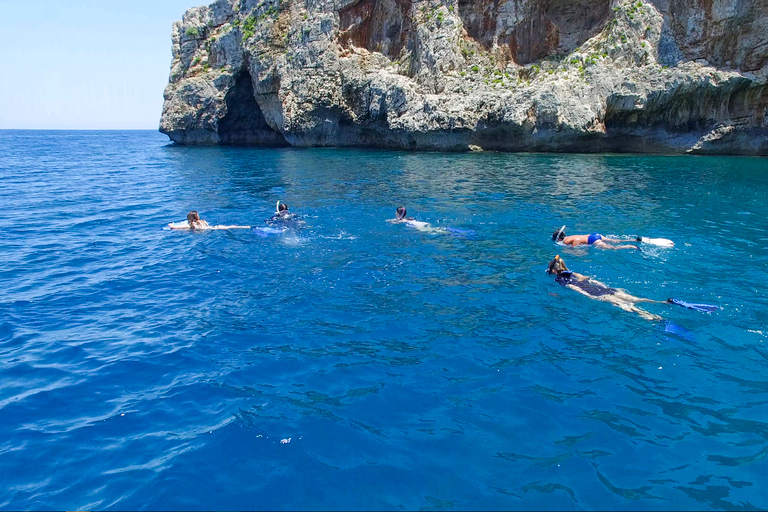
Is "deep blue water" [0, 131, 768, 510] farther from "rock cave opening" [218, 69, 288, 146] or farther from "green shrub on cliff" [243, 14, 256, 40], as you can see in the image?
"rock cave opening" [218, 69, 288, 146]

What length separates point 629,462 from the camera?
21.1 feet

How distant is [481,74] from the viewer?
41188 mm

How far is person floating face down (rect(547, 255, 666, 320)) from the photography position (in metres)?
11.1

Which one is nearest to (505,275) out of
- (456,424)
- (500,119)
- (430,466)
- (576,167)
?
(456,424)

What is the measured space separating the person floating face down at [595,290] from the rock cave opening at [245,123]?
48.1 metres

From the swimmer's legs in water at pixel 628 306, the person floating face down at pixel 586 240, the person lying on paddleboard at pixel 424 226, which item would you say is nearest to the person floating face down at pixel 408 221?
the person lying on paddleboard at pixel 424 226

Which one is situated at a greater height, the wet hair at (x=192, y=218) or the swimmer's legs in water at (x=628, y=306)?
the wet hair at (x=192, y=218)

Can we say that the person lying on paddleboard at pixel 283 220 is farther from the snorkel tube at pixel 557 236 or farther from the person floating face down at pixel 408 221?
the snorkel tube at pixel 557 236

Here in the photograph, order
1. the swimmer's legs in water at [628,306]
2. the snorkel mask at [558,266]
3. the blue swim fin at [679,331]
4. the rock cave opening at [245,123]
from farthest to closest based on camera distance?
the rock cave opening at [245,123] < the snorkel mask at [558,266] < the swimmer's legs in water at [628,306] < the blue swim fin at [679,331]

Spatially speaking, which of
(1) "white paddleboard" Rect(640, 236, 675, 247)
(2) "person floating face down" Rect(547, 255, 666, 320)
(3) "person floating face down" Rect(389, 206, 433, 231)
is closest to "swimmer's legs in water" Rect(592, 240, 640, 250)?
(1) "white paddleboard" Rect(640, 236, 675, 247)

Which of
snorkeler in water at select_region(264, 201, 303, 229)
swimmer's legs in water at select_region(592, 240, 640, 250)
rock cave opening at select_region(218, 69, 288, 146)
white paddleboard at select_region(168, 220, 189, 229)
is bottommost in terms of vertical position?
swimmer's legs in water at select_region(592, 240, 640, 250)

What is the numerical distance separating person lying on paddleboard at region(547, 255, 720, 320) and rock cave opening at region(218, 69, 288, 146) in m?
48.2

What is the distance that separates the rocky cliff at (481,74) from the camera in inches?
1396

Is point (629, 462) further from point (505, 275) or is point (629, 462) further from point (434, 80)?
point (434, 80)
